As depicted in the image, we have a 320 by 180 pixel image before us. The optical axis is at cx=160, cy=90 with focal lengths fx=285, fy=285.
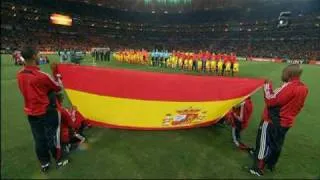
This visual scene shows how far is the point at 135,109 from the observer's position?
6398 millimetres

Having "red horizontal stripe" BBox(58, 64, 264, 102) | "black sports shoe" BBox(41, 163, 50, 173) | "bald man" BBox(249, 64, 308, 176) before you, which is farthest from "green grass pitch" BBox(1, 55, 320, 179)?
"red horizontal stripe" BBox(58, 64, 264, 102)

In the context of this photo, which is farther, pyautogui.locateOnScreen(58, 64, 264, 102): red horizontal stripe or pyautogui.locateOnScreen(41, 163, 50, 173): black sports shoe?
pyautogui.locateOnScreen(58, 64, 264, 102): red horizontal stripe

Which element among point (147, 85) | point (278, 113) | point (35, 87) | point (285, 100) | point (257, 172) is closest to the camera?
point (35, 87)

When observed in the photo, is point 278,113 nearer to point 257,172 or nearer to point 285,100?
point 285,100

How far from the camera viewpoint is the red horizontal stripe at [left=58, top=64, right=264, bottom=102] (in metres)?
6.42

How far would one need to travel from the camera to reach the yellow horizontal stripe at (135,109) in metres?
6.38

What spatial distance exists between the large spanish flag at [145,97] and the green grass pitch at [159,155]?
16.2 inches

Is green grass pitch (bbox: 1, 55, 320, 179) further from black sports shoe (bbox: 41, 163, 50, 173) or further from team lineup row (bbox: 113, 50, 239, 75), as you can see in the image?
team lineup row (bbox: 113, 50, 239, 75)

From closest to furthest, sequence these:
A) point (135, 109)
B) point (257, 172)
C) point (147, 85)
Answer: point (257, 172)
point (135, 109)
point (147, 85)

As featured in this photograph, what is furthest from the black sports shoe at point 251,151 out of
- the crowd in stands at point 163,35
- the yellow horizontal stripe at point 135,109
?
the crowd in stands at point 163,35

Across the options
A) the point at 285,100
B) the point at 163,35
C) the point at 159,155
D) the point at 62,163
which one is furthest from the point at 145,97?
the point at 163,35

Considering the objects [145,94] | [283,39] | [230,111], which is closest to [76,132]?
[145,94]

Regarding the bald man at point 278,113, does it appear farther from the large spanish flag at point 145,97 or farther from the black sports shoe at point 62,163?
the black sports shoe at point 62,163

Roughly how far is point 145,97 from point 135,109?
35 cm
